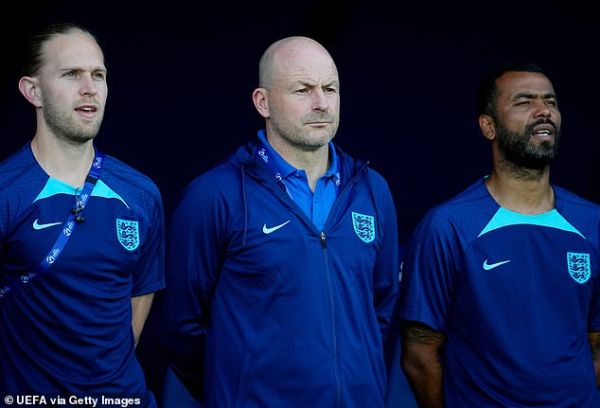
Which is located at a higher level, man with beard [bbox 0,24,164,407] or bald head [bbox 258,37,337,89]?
bald head [bbox 258,37,337,89]

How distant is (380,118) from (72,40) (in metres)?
2.23

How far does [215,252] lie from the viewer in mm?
3057

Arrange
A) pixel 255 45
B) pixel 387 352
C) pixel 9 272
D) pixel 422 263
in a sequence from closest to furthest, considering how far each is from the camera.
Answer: pixel 9 272
pixel 422 263
pixel 387 352
pixel 255 45

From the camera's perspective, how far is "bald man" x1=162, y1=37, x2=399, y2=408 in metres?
2.96

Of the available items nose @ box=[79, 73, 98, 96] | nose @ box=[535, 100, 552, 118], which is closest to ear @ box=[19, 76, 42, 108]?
nose @ box=[79, 73, 98, 96]

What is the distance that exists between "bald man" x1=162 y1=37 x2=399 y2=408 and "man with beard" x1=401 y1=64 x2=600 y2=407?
24cm

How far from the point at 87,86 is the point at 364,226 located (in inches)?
33.2

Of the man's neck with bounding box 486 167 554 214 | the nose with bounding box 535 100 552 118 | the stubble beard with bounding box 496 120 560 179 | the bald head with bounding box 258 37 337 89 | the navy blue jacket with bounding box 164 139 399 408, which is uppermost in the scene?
the bald head with bounding box 258 37 337 89

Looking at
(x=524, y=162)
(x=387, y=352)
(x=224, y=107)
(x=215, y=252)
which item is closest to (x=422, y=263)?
(x=524, y=162)

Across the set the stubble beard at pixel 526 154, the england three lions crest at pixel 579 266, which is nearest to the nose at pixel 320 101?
the stubble beard at pixel 526 154

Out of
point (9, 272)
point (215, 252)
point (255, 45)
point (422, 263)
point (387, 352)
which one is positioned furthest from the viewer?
point (255, 45)

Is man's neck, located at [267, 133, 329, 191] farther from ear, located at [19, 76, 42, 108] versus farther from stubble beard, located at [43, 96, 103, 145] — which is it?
ear, located at [19, 76, 42, 108]

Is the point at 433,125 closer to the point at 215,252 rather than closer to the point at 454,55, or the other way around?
the point at 454,55

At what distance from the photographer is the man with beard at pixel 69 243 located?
9.38 ft
